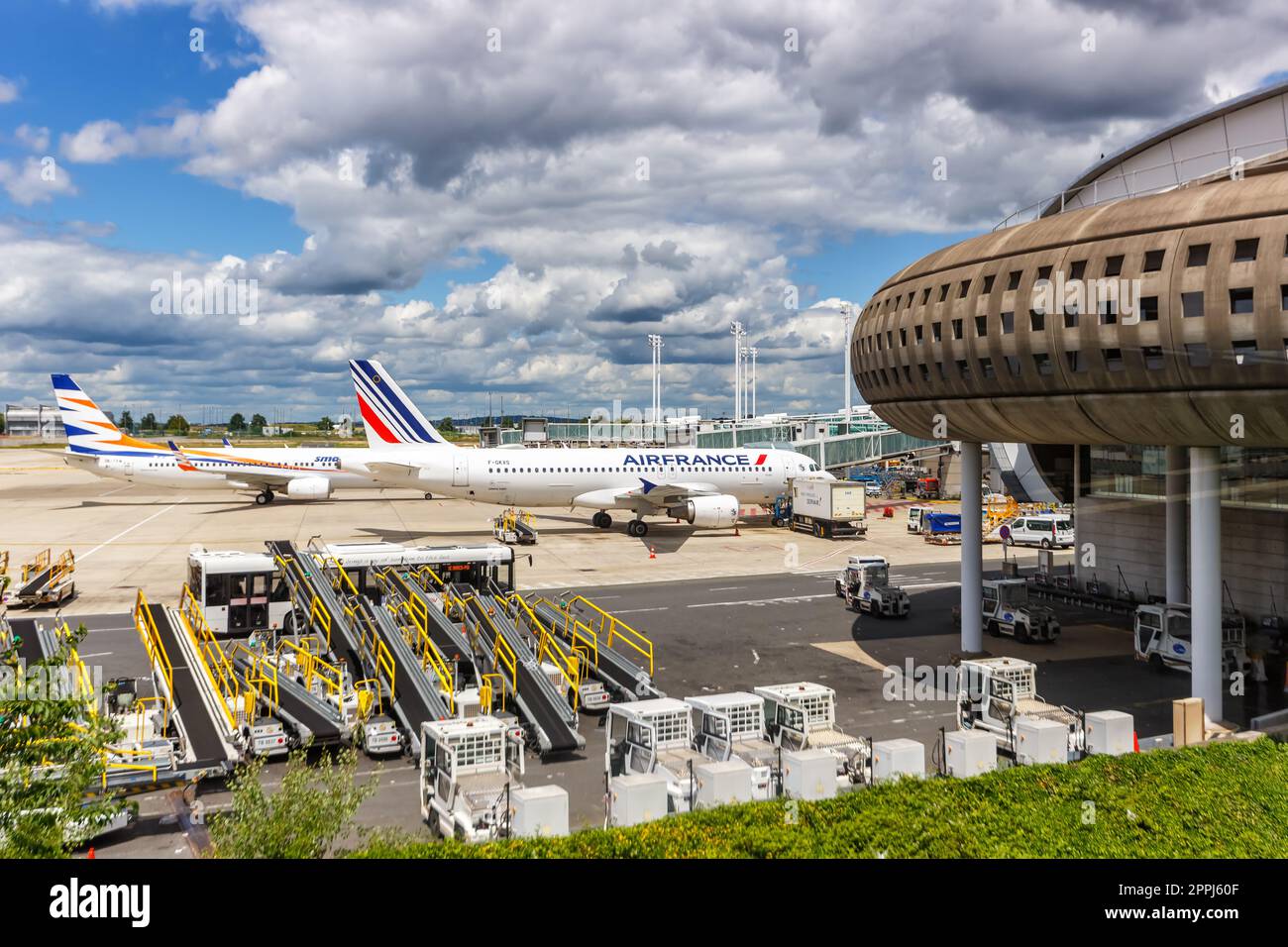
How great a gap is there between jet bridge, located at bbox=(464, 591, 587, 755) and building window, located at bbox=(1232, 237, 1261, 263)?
16436mm

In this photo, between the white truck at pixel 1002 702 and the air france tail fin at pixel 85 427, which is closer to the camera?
the white truck at pixel 1002 702

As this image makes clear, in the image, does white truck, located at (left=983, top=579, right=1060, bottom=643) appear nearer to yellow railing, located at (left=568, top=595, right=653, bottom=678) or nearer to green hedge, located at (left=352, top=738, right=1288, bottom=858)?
yellow railing, located at (left=568, top=595, right=653, bottom=678)

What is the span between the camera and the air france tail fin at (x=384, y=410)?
191 ft

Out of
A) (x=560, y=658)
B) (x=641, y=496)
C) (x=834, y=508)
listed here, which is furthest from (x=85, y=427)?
(x=560, y=658)

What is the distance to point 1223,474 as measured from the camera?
912 inches

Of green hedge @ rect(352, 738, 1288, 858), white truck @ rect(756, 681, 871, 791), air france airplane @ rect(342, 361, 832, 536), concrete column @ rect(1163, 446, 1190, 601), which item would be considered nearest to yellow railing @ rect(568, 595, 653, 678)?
white truck @ rect(756, 681, 871, 791)

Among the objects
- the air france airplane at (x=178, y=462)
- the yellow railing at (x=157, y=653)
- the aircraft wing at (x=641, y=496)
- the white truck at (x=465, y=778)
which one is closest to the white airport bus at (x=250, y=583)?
the yellow railing at (x=157, y=653)

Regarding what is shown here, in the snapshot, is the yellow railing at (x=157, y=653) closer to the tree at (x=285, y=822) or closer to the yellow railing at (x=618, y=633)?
the tree at (x=285, y=822)

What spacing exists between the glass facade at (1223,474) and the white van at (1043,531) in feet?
62.4

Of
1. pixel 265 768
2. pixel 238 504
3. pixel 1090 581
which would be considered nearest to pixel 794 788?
pixel 265 768
